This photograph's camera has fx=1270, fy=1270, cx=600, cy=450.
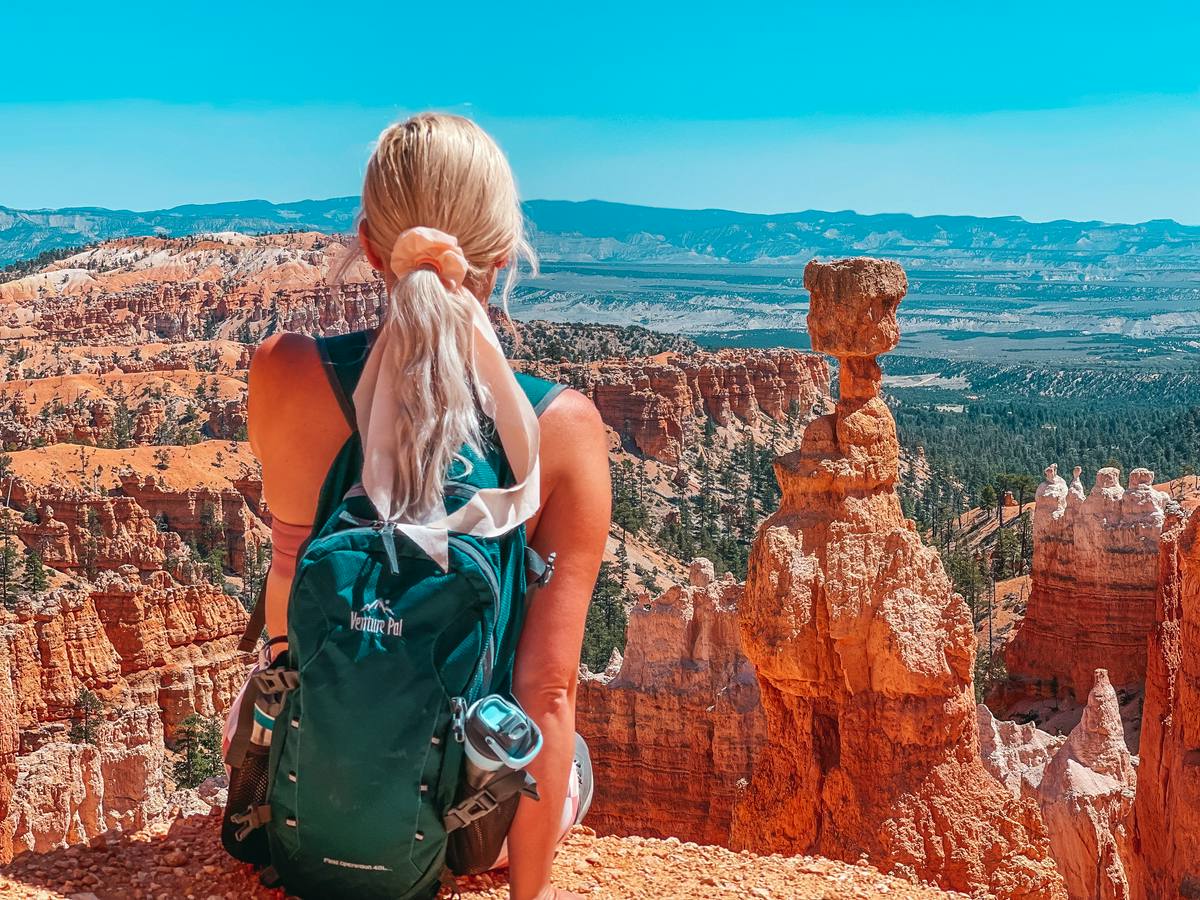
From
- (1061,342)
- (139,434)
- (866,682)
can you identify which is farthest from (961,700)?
(1061,342)

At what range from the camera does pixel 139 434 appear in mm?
52250

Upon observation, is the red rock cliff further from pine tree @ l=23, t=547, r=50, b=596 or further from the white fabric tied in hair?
the white fabric tied in hair

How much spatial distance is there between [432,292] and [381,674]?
796mm

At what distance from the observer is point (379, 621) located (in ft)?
8.55

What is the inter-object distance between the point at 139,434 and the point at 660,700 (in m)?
40.7

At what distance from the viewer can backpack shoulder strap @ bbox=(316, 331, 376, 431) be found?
9.18 feet

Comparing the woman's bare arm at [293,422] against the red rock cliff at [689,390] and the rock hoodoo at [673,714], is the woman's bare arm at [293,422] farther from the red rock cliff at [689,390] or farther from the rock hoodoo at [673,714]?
the red rock cliff at [689,390]

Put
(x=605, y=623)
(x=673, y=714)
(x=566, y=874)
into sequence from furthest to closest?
(x=605, y=623)
(x=673, y=714)
(x=566, y=874)

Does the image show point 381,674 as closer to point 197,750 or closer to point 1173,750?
point 1173,750

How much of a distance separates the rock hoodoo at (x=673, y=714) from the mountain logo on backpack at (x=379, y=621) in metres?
13.7

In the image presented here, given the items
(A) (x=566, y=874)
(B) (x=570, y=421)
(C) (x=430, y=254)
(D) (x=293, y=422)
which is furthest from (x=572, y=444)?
(A) (x=566, y=874)

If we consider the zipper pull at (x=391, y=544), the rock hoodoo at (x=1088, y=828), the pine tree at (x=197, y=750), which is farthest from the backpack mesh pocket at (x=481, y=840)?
the pine tree at (x=197, y=750)

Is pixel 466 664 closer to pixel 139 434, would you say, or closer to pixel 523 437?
pixel 523 437

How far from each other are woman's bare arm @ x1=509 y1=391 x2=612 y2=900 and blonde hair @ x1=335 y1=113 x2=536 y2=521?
0.69ft
